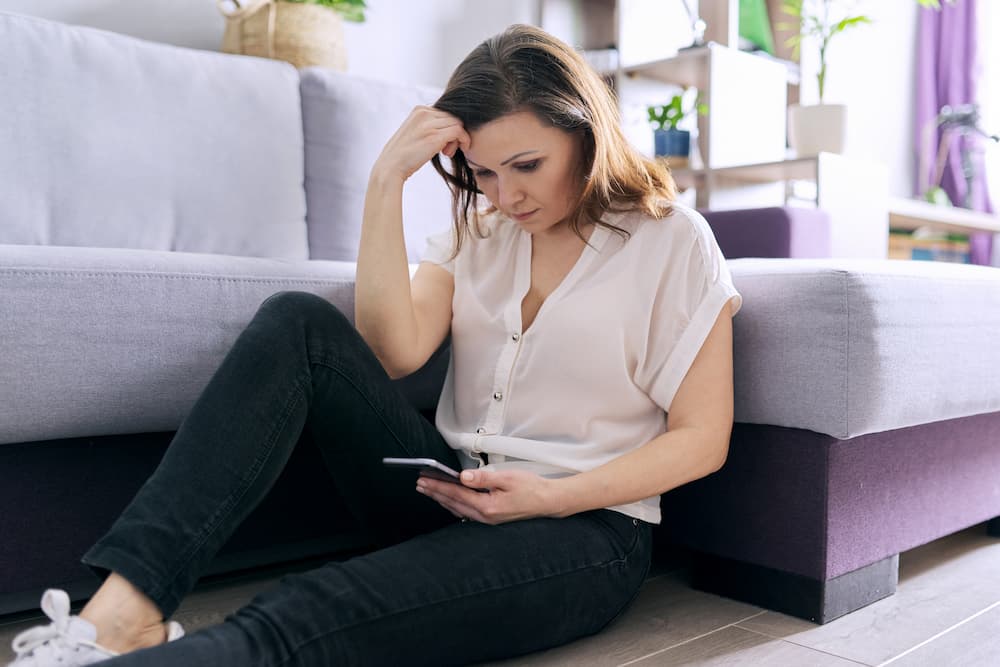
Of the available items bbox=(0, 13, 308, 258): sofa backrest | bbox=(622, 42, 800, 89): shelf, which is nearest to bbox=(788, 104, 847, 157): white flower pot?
bbox=(622, 42, 800, 89): shelf

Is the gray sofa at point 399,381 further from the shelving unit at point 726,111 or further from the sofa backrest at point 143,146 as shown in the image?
the shelving unit at point 726,111

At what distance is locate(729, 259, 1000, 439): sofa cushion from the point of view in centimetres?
108

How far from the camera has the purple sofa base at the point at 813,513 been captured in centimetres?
112

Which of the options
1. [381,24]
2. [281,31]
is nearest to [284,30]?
[281,31]

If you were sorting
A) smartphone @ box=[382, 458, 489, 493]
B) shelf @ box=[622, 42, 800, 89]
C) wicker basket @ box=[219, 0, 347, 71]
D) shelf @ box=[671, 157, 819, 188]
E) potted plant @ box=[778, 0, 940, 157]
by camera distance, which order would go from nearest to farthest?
smartphone @ box=[382, 458, 489, 493] < wicker basket @ box=[219, 0, 347, 71] < shelf @ box=[671, 157, 819, 188] < shelf @ box=[622, 42, 800, 89] < potted plant @ box=[778, 0, 940, 157]

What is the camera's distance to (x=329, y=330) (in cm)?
99

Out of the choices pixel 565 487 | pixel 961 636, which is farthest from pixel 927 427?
pixel 565 487

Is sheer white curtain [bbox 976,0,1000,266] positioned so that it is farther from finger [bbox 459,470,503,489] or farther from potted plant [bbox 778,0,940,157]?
finger [bbox 459,470,503,489]

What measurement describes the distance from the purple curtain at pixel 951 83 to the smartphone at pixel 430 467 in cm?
361

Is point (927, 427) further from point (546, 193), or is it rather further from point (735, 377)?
point (546, 193)

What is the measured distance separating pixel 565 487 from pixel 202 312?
0.50m

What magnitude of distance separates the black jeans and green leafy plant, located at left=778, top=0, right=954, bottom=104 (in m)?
2.20

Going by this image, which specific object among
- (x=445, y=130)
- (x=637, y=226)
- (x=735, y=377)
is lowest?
(x=735, y=377)

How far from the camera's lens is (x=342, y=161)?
197 centimetres
